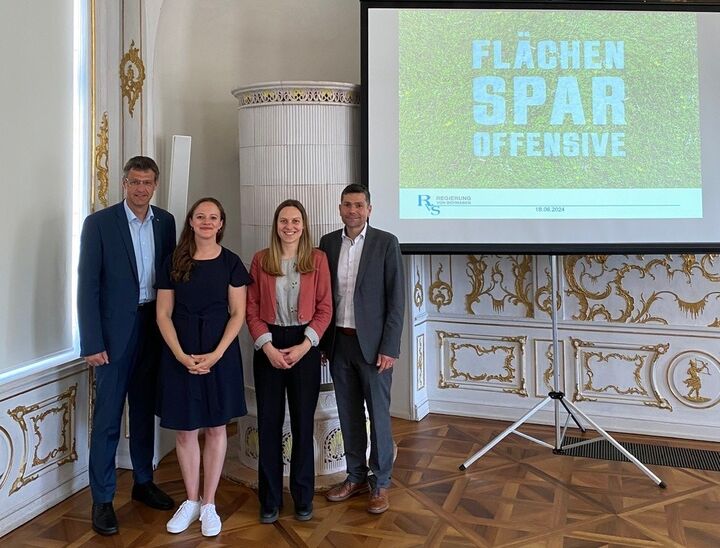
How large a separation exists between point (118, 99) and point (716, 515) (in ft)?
11.4

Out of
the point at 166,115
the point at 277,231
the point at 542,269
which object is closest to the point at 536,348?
the point at 542,269

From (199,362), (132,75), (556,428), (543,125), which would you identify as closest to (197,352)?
(199,362)

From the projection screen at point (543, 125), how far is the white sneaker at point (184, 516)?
1.66m

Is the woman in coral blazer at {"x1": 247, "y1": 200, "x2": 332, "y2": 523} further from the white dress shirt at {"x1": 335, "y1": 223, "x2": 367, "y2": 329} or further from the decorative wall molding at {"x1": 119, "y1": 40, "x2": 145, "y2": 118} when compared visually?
the decorative wall molding at {"x1": 119, "y1": 40, "x2": 145, "y2": 118}

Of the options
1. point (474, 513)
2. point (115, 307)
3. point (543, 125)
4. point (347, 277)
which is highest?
point (543, 125)

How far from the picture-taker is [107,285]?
8.84ft

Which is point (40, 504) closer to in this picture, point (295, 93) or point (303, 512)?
point (303, 512)

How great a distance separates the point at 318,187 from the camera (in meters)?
3.26

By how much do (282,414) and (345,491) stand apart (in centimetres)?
52

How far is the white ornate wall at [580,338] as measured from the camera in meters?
3.70

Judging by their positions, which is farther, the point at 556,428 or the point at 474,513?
the point at 556,428

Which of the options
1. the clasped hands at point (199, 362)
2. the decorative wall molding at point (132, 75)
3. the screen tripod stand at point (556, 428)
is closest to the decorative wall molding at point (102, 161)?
the decorative wall molding at point (132, 75)

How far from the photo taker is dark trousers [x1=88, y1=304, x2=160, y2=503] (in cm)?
273

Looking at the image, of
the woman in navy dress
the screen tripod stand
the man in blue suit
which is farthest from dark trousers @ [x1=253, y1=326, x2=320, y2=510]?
the screen tripod stand
